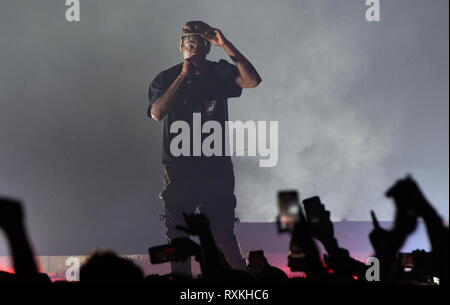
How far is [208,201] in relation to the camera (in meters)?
5.08

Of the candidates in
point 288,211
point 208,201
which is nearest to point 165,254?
point 288,211

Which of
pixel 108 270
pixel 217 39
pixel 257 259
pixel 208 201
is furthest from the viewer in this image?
pixel 217 39

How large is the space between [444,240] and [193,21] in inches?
168

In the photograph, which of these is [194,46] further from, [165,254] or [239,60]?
[165,254]

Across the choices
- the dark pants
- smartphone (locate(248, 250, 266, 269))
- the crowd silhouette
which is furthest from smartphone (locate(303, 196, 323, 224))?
the dark pants

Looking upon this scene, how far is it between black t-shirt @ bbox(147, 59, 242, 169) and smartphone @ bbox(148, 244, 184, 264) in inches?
138

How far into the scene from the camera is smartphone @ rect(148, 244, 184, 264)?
157cm

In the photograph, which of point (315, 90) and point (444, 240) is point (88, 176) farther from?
point (444, 240)

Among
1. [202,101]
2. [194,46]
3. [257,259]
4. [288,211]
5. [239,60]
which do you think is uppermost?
[194,46]

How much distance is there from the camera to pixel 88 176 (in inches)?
208

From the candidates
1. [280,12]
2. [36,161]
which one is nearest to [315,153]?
[280,12]

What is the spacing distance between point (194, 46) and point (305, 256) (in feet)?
13.0
